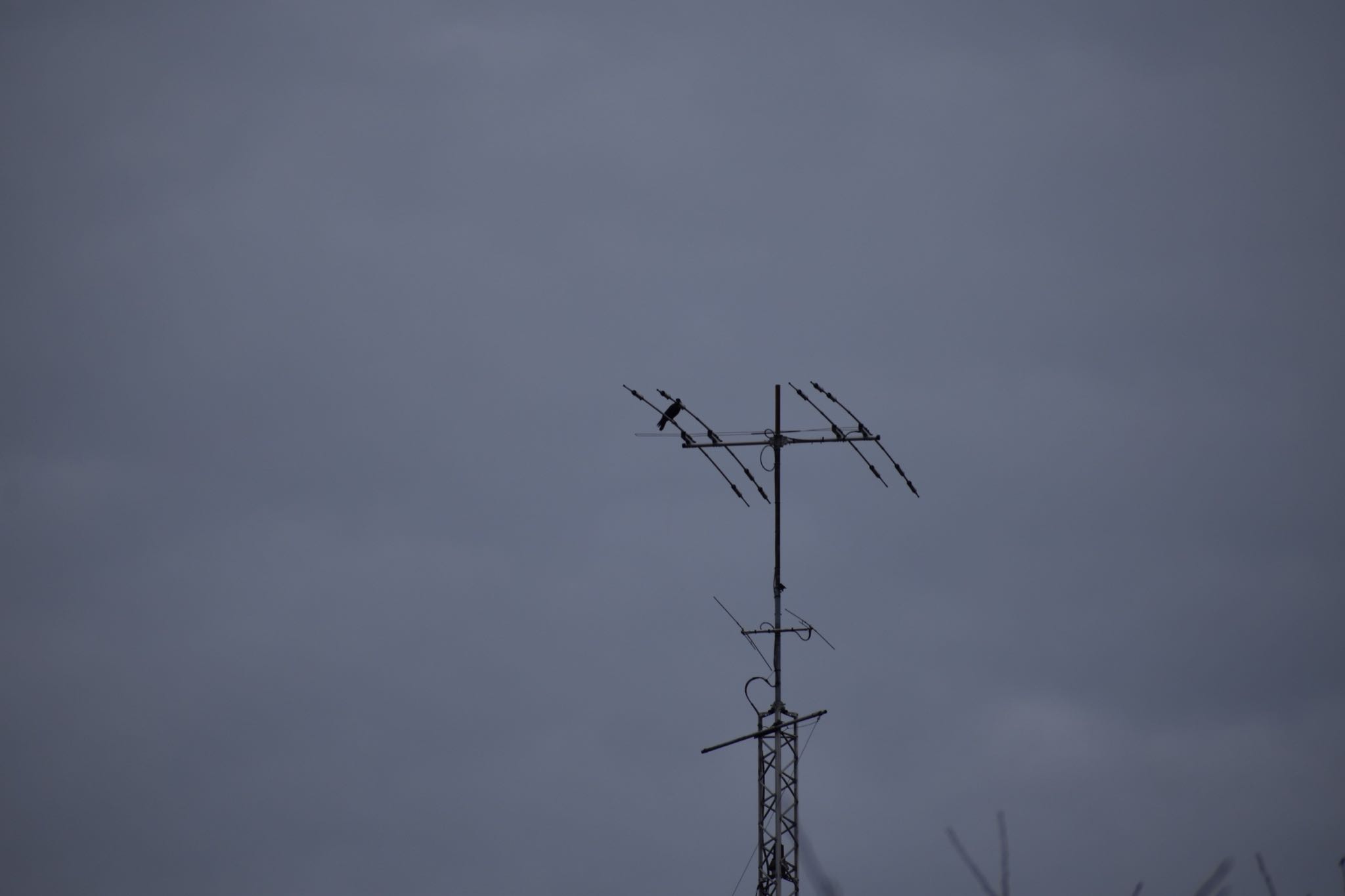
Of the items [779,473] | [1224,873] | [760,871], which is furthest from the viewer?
[779,473]

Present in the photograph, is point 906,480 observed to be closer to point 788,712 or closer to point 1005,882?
point 788,712

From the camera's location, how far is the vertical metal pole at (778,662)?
79.5 ft

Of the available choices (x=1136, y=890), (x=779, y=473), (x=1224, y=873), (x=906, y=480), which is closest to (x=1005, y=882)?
(x=1136, y=890)

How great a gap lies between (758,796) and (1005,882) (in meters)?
17.7

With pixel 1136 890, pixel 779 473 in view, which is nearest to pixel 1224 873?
pixel 1136 890

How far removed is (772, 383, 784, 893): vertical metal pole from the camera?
24.2m

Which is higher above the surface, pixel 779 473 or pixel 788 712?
pixel 779 473

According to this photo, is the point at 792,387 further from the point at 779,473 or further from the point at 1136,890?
the point at 1136,890

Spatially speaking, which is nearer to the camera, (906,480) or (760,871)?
(760,871)

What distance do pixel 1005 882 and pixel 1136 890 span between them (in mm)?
707

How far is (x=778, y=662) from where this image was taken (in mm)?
25672

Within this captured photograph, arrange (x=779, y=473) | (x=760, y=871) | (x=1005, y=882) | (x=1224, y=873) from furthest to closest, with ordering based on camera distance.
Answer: (x=779, y=473) → (x=760, y=871) → (x=1005, y=882) → (x=1224, y=873)

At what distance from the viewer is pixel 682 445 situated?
28484 mm

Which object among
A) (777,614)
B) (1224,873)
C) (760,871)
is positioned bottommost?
(1224,873)
